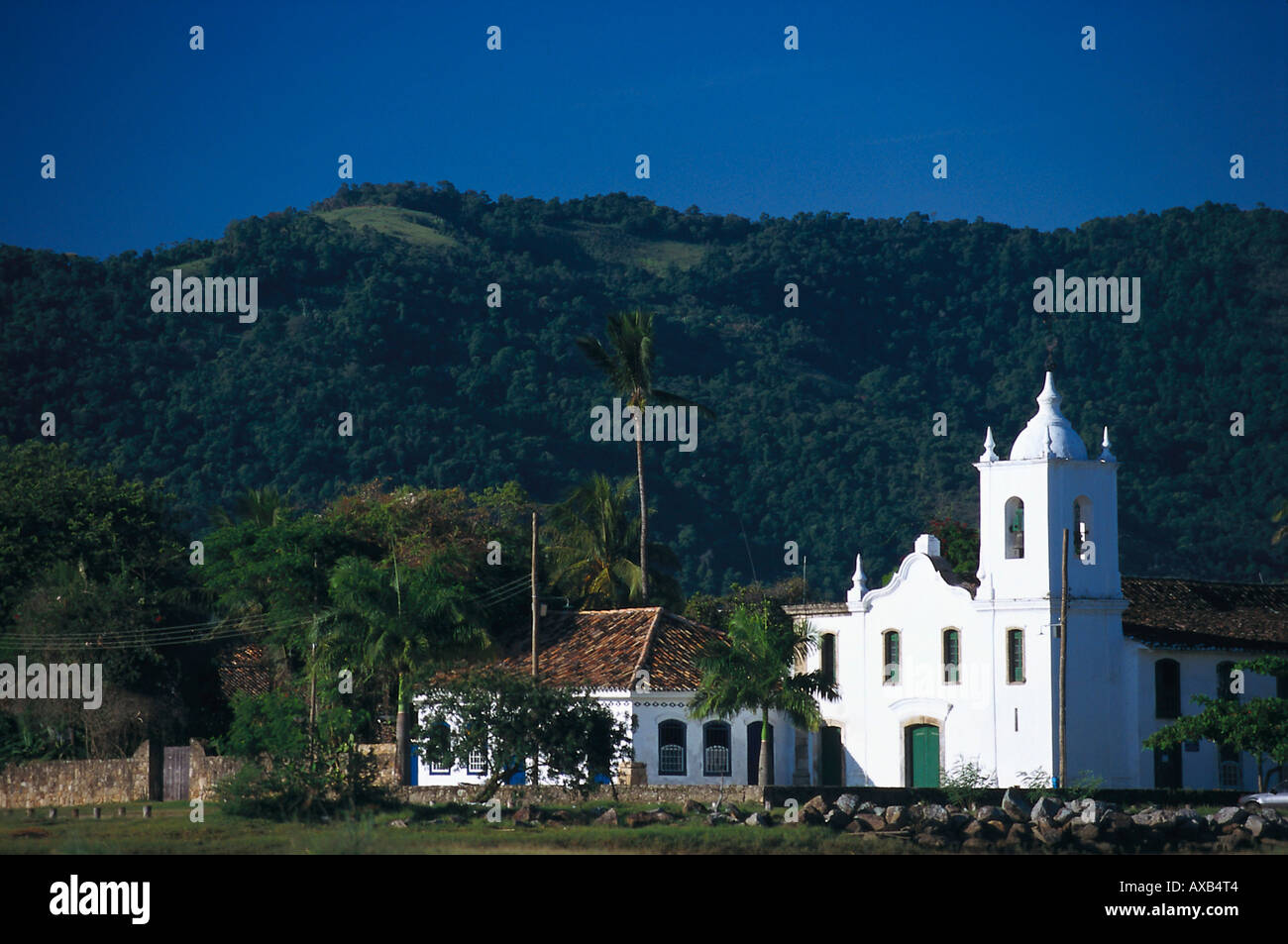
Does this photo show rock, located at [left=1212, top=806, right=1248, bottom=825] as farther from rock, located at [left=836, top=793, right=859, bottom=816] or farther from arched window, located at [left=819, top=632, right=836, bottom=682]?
arched window, located at [left=819, top=632, right=836, bottom=682]

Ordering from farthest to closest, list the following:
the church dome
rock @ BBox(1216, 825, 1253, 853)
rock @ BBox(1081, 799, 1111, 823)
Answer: the church dome < rock @ BBox(1081, 799, 1111, 823) < rock @ BBox(1216, 825, 1253, 853)

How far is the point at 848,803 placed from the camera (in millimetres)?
38219

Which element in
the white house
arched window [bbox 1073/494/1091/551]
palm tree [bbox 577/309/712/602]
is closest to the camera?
the white house

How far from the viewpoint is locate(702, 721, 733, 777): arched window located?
48.1 metres

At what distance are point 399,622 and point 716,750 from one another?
902 cm

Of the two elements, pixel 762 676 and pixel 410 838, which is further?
pixel 762 676

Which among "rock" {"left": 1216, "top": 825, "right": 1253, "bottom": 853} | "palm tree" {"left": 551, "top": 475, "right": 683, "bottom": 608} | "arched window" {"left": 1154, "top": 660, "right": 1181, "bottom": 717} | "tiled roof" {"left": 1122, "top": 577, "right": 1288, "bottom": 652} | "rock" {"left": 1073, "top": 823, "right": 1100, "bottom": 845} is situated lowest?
"rock" {"left": 1216, "top": 825, "right": 1253, "bottom": 853}

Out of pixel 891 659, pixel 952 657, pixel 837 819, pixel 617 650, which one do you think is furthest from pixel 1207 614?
pixel 837 819

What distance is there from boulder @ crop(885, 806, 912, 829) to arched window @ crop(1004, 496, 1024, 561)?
11817mm

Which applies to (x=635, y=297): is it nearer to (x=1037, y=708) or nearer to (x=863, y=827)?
(x=1037, y=708)

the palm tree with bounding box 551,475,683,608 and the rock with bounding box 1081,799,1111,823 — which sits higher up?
the palm tree with bounding box 551,475,683,608

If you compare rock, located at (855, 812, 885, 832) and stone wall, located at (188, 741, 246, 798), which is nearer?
rock, located at (855, 812, 885, 832)

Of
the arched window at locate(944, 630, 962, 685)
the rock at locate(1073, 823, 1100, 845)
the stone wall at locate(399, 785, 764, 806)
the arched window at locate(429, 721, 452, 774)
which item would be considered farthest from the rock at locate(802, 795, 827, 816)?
the arched window at locate(944, 630, 962, 685)

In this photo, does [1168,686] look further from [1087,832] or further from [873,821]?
[873,821]
